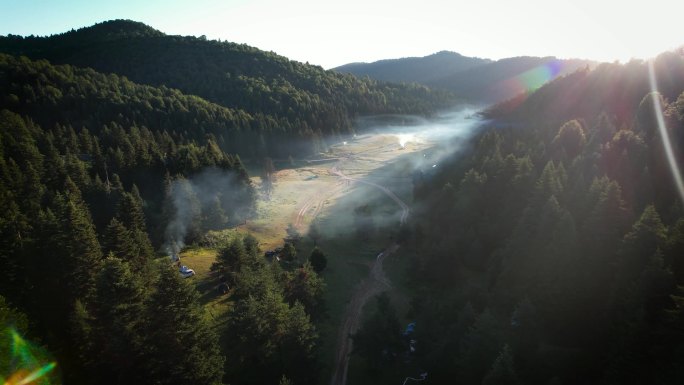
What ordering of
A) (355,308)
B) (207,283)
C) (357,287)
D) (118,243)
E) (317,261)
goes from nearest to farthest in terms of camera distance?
(118,243)
(207,283)
(355,308)
(357,287)
(317,261)

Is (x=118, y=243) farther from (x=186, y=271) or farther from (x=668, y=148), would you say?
(x=668, y=148)

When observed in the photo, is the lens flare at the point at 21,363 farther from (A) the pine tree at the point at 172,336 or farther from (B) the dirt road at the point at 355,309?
(B) the dirt road at the point at 355,309

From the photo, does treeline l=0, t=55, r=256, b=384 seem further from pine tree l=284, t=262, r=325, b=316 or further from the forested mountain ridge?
pine tree l=284, t=262, r=325, b=316

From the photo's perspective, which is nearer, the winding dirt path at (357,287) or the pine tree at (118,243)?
the pine tree at (118,243)

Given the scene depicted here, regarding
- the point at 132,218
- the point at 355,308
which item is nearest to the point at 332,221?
the point at 355,308

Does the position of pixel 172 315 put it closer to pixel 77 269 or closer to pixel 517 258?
pixel 77 269

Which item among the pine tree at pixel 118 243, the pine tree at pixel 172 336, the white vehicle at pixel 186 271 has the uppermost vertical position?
the pine tree at pixel 118 243

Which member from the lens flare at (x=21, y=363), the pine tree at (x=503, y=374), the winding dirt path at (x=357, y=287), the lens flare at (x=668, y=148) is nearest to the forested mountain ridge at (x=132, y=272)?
the lens flare at (x=21, y=363)

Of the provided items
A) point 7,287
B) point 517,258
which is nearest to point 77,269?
point 7,287
